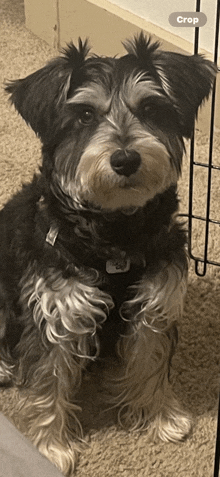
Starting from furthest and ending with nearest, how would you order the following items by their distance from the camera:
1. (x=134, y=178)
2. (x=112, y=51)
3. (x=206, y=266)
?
(x=206, y=266) → (x=112, y=51) → (x=134, y=178)

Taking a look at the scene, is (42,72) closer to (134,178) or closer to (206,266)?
(134,178)

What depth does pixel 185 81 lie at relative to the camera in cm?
107

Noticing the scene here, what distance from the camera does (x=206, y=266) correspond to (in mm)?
1584

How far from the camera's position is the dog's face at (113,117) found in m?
1.02

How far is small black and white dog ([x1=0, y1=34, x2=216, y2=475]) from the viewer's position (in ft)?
3.37

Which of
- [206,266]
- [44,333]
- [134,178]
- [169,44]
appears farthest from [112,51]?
[206,266]

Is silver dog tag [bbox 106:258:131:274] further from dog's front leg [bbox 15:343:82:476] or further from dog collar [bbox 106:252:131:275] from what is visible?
dog's front leg [bbox 15:343:82:476]

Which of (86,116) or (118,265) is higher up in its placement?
(86,116)

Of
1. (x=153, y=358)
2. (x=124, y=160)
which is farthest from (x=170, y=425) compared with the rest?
(x=124, y=160)

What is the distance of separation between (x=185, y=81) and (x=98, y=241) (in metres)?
0.25

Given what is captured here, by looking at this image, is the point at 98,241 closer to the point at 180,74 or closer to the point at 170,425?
the point at 180,74

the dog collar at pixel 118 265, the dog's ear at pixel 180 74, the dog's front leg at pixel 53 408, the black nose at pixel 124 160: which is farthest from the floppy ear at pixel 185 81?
the dog's front leg at pixel 53 408

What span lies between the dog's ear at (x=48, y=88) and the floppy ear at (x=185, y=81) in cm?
11

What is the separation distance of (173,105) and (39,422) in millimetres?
577
